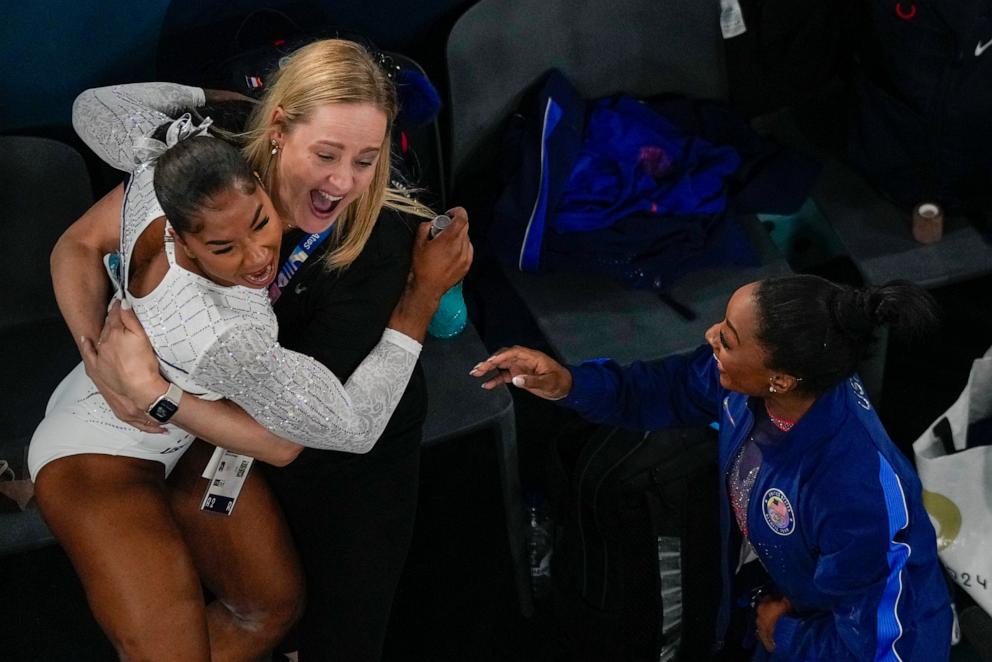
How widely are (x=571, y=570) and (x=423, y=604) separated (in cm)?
46

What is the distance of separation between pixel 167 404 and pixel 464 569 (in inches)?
55.5

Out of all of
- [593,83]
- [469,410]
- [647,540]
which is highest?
[593,83]

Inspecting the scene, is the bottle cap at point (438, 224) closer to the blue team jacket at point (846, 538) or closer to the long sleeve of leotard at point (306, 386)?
the long sleeve of leotard at point (306, 386)

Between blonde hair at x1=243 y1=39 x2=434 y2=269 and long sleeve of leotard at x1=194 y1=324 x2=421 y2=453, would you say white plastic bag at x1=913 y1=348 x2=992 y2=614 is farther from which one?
blonde hair at x1=243 y1=39 x2=434 y2=269

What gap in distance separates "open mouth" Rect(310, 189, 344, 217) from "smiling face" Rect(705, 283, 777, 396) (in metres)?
0.73

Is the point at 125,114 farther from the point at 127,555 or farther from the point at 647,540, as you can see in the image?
the point at 647,540

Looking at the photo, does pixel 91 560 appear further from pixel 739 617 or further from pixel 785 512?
pixel 739 617

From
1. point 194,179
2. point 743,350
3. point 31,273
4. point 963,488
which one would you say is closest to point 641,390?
point 743,350

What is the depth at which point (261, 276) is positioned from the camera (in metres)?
2.04

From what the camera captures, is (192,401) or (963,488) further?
(963,488)

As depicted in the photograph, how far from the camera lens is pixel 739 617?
9.22 feet

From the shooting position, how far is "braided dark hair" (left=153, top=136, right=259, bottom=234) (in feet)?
6.15

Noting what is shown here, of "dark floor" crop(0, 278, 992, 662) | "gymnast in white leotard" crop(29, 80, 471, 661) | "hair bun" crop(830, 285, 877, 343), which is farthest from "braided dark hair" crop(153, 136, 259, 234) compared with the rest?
"dark floor" crop(0, 278, 992, 662)

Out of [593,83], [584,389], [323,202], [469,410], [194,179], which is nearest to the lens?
[194,179]
